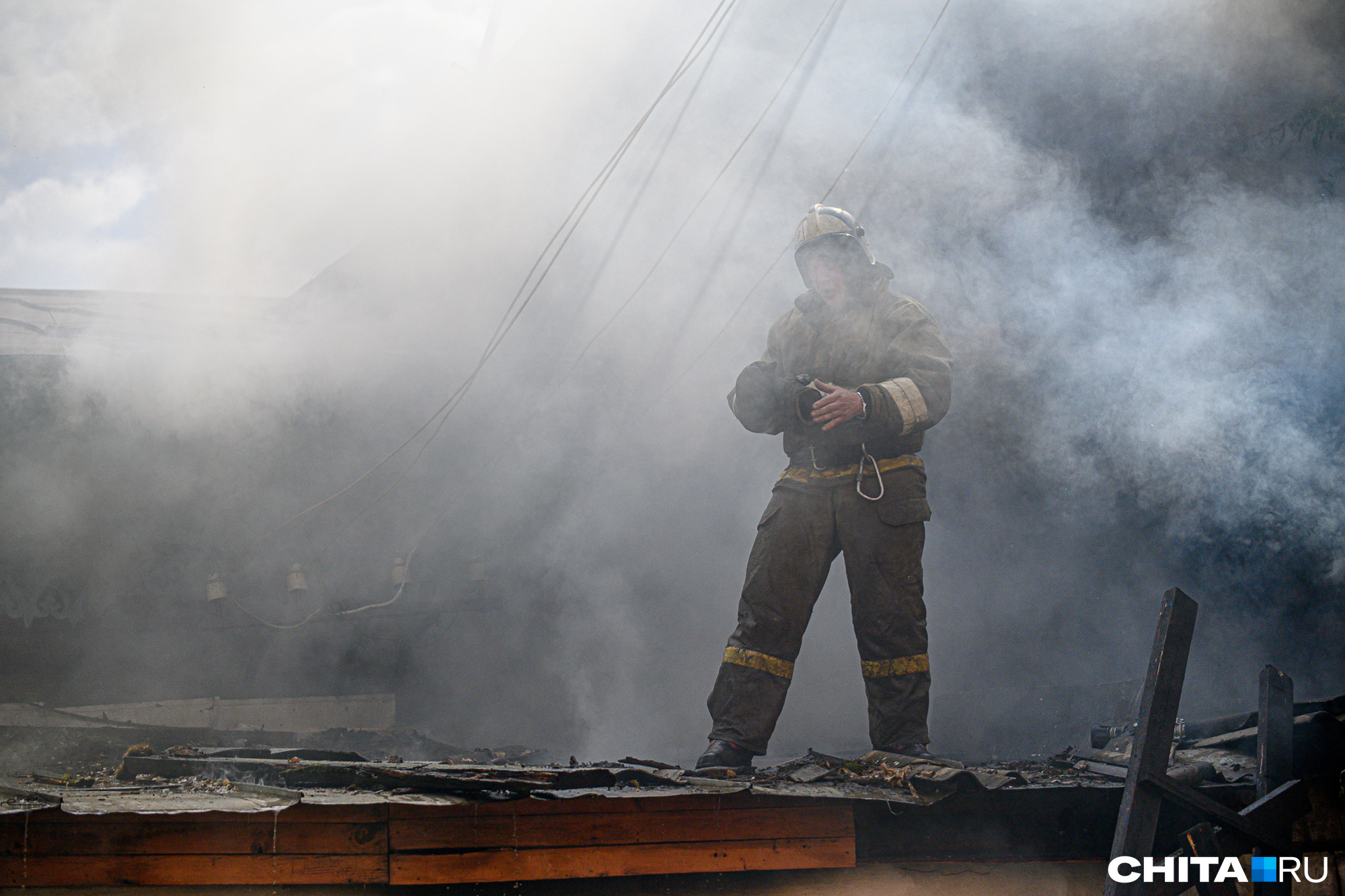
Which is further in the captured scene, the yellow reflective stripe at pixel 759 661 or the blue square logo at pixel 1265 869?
the yellow reflective stripe at pixel 759 661

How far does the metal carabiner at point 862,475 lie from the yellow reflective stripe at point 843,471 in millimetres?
12

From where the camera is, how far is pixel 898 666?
2.71 meters

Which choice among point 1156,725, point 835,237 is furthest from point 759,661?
point 835,237

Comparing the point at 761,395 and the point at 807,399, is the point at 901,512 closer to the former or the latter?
the point at 807,399

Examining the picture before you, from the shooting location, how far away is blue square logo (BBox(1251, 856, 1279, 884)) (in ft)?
6.13

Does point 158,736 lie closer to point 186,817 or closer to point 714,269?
point 186,817

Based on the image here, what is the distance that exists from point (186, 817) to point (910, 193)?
621 cm

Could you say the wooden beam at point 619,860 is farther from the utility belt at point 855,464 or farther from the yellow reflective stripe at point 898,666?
the utility belt at point 855,464

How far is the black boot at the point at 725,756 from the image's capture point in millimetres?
2629

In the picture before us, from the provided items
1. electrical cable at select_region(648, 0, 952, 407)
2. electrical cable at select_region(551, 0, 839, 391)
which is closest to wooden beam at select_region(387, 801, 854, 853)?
electrical cable at select_region(648, 0, 952, 407)

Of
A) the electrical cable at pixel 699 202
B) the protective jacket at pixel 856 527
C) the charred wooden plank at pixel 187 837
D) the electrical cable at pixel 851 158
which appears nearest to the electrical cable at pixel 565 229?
the electrical cable at pixel 699 202

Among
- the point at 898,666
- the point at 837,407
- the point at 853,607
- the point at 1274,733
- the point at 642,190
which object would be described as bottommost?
the point at 1274,733

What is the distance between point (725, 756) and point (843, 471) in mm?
983

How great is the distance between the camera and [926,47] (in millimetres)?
6805
